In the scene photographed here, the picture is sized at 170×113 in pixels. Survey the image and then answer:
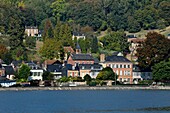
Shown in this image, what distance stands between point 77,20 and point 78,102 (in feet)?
239

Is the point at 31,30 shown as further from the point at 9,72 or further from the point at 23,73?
the point at 23,73

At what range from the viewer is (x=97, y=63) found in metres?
98.0

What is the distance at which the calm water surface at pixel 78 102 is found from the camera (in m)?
55.7

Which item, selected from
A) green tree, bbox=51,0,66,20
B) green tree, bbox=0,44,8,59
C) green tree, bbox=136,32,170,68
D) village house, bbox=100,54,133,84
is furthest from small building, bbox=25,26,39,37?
green tree, bbox=136,32,170,68

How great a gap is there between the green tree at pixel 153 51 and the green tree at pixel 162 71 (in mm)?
4625

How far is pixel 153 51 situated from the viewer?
95.4 m

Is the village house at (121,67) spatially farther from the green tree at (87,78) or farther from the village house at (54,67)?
the green tree at (87,78)

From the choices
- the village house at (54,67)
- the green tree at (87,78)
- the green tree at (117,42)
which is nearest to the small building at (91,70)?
the village house at (54,67)

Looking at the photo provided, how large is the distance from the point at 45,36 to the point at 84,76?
Result: 78.5ft

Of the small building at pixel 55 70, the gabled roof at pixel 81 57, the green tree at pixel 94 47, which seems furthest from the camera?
the green tree at pixel 94 47

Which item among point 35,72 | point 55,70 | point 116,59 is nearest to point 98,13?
point 116,59

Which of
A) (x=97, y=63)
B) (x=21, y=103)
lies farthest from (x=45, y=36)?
(x=21, y=103)

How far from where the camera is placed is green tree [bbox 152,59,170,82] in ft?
292

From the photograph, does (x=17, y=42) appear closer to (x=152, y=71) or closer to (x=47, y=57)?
(x=47, y=57)
